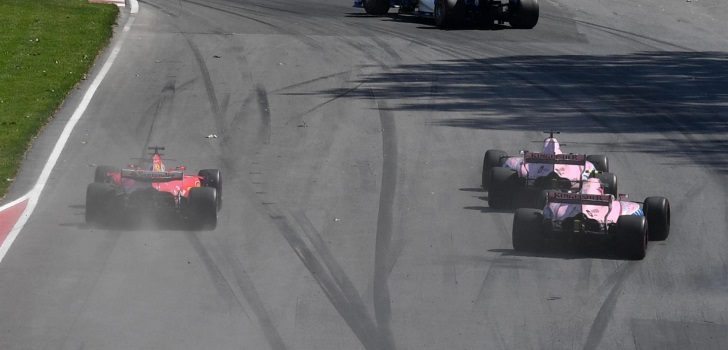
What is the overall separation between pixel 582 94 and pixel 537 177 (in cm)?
977

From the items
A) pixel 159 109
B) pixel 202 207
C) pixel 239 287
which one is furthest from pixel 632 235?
pixel 159 109

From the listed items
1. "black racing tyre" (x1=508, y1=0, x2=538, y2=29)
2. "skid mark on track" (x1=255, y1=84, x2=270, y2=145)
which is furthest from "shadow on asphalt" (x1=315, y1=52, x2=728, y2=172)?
"black racing tyre" (x1=508, y1=0, x2=538, y2=29)

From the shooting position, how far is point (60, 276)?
1449 cm

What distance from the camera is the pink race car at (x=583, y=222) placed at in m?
15.2

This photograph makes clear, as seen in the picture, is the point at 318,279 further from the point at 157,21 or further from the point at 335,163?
the point at 157,21

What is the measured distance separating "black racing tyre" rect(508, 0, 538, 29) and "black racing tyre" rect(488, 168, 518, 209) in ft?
56.3

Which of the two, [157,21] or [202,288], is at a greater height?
[202,288]

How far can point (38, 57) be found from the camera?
29.3 metres

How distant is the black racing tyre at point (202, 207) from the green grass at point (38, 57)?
3.47 metres

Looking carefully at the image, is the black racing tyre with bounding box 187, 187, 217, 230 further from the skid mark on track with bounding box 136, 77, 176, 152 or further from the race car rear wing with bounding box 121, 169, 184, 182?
the skid mark on track with bounding box 136, 77, 176, 152

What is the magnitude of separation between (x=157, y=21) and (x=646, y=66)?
12.7 m

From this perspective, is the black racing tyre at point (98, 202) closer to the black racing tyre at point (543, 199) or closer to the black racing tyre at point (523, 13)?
the black racing tyre at point (543, 199)

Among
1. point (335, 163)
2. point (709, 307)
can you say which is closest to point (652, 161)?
point (335, 163)

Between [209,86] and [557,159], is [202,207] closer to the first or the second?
[557,159]
